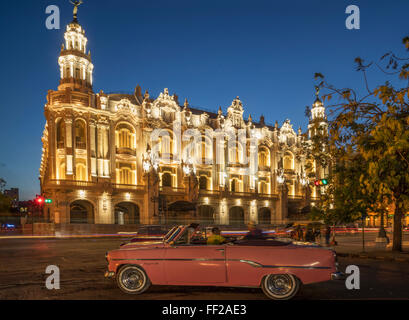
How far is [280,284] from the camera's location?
7027 mm

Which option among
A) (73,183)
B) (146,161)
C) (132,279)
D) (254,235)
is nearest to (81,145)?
(73,183)

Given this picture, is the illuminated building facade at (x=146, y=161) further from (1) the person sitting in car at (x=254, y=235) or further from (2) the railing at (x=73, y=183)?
(1) the person sitting in car at (x=254, y=235)

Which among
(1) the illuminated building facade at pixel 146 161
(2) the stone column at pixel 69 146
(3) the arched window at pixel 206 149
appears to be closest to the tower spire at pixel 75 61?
(1) the illuminated building facade at pixel 146 161

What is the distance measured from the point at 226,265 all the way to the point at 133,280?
2.08m

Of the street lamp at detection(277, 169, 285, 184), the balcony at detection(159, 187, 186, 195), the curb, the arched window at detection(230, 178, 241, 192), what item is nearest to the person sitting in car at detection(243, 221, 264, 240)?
the curb

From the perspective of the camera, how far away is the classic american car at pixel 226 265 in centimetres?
692

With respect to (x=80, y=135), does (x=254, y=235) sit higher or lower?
lower

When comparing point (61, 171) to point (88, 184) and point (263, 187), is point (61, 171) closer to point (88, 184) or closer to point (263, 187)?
point (88, 184)

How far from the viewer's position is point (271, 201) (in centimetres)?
5447

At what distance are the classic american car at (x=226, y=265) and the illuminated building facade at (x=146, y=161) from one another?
25.8 meters

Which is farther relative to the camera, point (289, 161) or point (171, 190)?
point (289, 161)

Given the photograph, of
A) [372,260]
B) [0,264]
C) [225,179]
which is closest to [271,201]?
[225,179]
